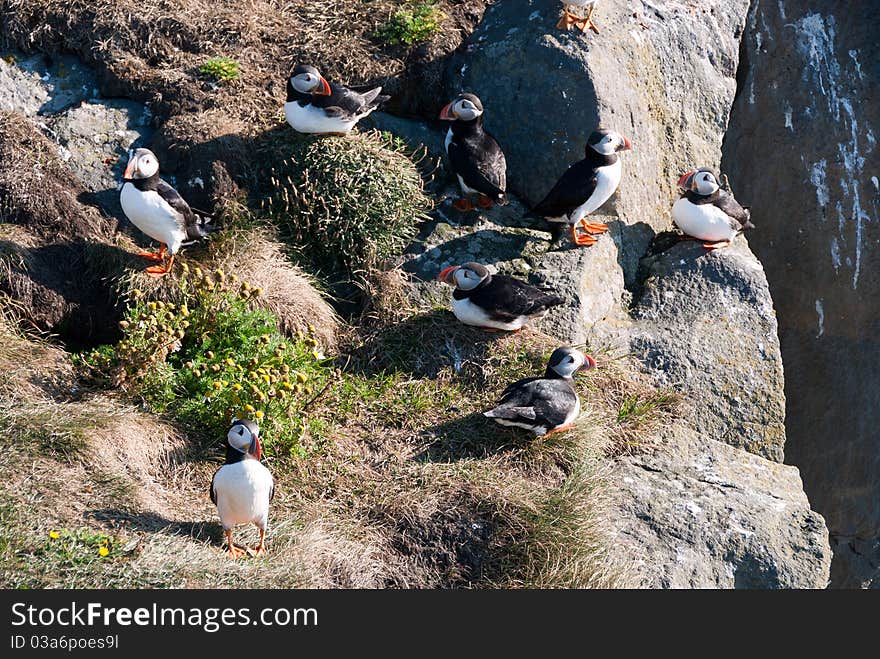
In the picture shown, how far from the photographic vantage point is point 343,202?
7.30 m

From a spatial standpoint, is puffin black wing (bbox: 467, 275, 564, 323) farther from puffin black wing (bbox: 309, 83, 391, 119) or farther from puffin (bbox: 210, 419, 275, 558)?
puffin (bbox: 210, 419, 275, 558)

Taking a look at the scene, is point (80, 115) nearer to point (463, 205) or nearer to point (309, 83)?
point (309, 83)

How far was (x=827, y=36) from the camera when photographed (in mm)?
10258

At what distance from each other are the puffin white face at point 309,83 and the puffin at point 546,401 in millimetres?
2460

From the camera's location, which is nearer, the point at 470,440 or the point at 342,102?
the point at 470,440

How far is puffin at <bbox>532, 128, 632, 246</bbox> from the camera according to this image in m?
7.24

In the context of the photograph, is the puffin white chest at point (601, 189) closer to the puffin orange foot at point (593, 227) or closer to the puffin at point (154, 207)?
the puffin orange foot at point (593, 227)

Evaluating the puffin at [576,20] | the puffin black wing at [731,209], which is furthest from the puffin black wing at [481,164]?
the puffin black wing at [731,209]

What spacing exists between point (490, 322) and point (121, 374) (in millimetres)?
2264

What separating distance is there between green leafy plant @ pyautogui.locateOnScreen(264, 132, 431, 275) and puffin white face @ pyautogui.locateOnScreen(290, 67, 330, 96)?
34 centimetres

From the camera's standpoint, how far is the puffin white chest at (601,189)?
286 inches

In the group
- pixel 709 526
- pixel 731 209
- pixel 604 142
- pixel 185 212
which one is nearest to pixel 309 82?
pixel 185 212

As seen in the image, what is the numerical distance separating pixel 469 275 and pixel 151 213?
6.53ft

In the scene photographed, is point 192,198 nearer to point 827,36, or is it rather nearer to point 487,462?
point 487,462
